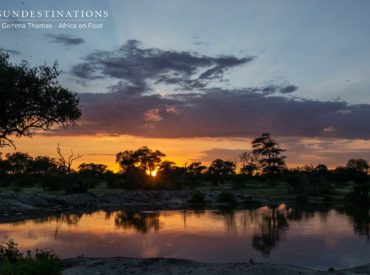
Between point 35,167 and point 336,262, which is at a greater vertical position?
point 35,167

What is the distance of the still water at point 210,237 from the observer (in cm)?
2864

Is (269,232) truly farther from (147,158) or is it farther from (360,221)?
(147,158)

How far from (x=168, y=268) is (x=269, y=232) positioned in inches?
872

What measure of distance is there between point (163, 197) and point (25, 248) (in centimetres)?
5346

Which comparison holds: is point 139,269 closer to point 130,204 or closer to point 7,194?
point 7,194

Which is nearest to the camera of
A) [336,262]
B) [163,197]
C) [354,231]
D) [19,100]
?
[19,100]

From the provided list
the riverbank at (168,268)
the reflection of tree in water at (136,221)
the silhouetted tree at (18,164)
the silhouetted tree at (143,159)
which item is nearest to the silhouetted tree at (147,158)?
the silhouetted tree at (143,159)

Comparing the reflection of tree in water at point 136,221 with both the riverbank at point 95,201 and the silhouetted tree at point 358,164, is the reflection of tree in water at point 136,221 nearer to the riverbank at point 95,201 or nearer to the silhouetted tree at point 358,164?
the riverbank at point 95,201

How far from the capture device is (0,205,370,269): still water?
2864 centimetres

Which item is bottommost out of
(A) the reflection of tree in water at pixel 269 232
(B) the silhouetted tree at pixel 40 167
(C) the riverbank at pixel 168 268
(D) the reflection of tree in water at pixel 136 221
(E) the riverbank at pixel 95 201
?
(A) the reflection of tree in water at pixel 269 232

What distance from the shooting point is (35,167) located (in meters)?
132

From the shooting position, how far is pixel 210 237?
3672 centimetres

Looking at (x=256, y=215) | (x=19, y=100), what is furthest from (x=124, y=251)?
(x=256, y=215)

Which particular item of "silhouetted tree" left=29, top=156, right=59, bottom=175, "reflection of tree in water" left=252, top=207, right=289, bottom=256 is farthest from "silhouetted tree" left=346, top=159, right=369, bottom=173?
"reflection of tree in water" left=252, top=207, right=289, bottom=256
